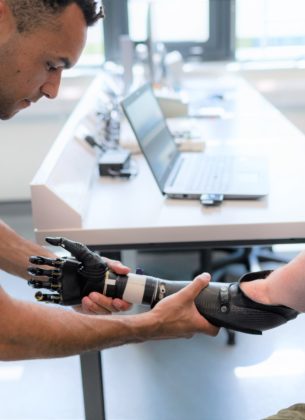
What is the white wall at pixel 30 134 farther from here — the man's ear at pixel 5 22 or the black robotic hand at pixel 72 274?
the man's ear at pixel 5 22

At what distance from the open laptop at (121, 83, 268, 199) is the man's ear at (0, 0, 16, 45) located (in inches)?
23.6

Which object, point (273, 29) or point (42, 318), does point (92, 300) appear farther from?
point (273, 29)

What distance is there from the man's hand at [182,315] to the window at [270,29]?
112 inches

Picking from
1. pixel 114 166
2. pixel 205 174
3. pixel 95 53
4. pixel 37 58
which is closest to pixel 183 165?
pixel 205 174

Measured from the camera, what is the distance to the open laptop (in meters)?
1.60

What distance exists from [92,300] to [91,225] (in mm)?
222

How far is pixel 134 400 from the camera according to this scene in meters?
1.92

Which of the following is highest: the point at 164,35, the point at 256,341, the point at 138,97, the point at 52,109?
the point at 138,97

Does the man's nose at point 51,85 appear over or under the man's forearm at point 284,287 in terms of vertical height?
over

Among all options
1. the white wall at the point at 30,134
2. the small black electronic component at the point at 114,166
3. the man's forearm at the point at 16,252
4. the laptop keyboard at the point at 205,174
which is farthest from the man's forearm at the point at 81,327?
the white wall at the point at 30,134

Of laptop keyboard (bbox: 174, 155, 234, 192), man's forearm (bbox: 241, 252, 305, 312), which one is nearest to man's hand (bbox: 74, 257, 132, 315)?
man's forearm (bbox: 241, 252, 305, 312)

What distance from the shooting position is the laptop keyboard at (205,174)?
1.63 meters

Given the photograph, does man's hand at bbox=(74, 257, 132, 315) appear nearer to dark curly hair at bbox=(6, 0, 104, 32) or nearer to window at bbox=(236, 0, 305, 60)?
dark curly hair at bbox=(6, 0, 104, 32)

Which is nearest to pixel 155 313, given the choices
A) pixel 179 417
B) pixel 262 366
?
pixel 179 417
